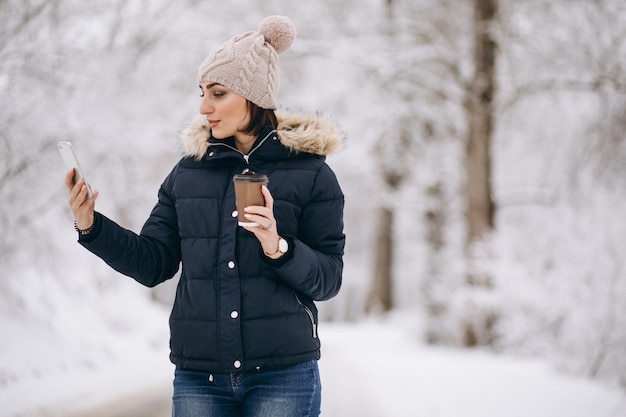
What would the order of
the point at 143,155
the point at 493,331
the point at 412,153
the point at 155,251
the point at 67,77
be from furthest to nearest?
the point at 412,153, the point at 143,155, the point at 493,331, the point at 67,77, the point at 155,251

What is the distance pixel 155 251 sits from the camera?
2.36 metres

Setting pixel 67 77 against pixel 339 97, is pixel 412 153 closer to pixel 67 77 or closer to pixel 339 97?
pixel 339 97

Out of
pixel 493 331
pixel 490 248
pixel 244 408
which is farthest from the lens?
pixel 493 331

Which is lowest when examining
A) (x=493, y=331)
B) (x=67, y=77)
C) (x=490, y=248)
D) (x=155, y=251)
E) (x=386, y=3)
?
(x=493, y=331)

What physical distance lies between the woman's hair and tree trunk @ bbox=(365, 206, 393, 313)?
1376cm

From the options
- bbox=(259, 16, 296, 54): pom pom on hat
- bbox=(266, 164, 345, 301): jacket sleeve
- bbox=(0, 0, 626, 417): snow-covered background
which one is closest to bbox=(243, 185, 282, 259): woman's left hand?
bbox=(266, 164, 345, 301): jacket sleeve

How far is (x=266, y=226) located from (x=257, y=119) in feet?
2.08

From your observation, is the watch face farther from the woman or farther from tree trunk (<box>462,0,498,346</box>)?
tree trunk (<box>462,0,498,346</box>)

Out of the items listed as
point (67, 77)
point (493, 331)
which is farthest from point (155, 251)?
point (493, 331)

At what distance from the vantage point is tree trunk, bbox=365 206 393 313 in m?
16.3

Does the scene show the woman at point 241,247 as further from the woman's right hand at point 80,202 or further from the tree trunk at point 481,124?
the tree trunk at point 481,124

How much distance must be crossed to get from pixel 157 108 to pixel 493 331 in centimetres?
Answer: 610

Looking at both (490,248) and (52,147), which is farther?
(490,248)

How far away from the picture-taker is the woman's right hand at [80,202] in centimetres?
216
